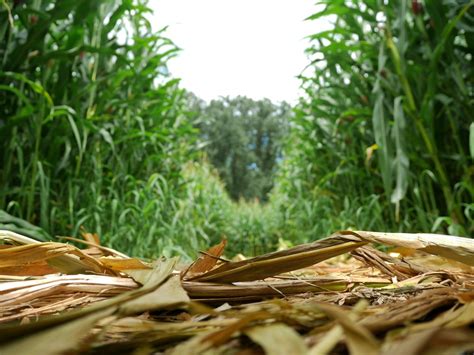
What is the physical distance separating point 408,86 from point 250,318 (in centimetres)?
166

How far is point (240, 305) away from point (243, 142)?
1181 cm

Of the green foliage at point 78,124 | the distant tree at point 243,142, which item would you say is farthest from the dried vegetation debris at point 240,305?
the distant tree at point 243,142

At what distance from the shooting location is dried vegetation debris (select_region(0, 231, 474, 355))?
0.20 m

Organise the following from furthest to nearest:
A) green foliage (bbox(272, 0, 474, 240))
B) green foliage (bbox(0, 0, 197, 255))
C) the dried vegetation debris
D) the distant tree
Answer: the distant tree
green foliage (bbox(272, 0, 474, 240))
green foliage (bbox(0, 0, 197, 255))
the dried vegetation debris

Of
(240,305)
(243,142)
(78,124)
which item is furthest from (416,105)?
(243,142)

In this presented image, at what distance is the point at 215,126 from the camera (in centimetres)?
1174

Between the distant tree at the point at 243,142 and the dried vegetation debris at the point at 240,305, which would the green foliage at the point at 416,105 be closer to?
the dried vegetation debris at the point at 240,305

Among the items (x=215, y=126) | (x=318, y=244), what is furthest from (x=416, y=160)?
(x=215, y=126)

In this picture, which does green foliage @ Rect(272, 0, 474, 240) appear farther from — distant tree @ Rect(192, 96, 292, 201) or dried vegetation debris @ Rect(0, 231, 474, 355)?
distant tree @ Rect(192, 96, 292, 201)

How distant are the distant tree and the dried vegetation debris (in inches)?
415

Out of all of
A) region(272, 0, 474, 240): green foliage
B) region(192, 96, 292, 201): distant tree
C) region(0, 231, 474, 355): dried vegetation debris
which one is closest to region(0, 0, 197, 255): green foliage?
region(272, 0, 474, 240): green foliage

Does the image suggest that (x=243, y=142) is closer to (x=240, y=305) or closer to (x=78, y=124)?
(x=78, y=124)

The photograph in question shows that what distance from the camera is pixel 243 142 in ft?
39.8

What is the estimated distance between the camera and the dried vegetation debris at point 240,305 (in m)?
0.20
